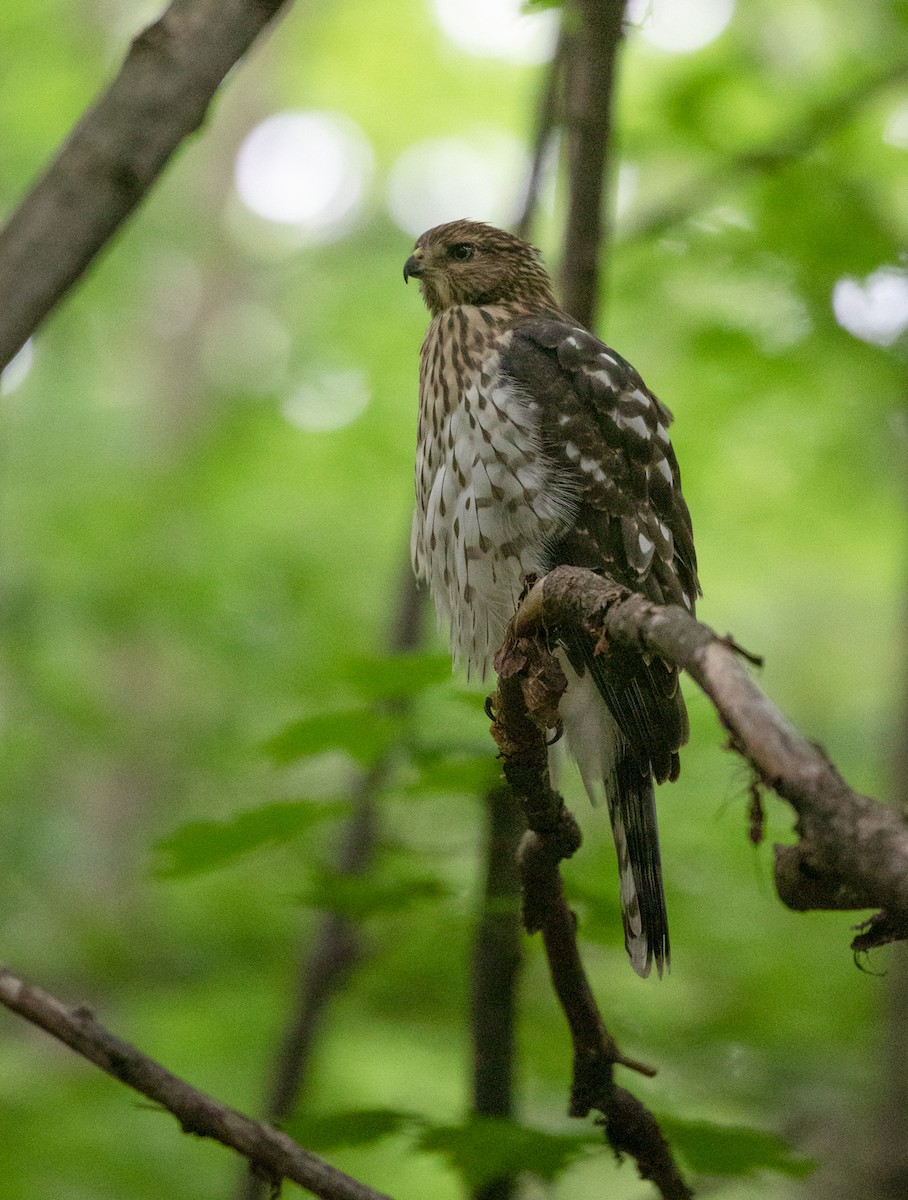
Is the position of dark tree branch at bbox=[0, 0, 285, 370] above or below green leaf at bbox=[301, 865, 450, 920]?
above

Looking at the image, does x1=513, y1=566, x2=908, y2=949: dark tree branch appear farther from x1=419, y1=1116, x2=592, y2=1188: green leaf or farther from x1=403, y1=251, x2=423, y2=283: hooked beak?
x1=403, y1=251, x2=423, y2=283: hooked beak

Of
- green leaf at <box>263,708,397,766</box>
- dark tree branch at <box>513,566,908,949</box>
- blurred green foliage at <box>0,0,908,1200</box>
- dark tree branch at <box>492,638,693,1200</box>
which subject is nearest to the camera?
dark tree branch at <box>513,566,908,949</box>

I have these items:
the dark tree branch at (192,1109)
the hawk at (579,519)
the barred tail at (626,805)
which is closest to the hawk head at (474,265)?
the hawk at (579,519)

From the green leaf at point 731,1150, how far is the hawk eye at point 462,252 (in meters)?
2.82

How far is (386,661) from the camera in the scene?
3.18 meters

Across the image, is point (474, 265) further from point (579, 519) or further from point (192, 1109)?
point (192, 1109)

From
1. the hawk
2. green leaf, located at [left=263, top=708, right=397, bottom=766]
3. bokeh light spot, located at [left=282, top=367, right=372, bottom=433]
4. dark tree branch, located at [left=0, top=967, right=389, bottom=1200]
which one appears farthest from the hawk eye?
bokeh light spot, located at [left=282, top=367, right=372, bottom=433]

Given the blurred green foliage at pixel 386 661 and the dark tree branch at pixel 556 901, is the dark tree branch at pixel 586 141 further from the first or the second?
the dark tree branch at pixel 556 901

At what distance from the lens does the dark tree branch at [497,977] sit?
306cm

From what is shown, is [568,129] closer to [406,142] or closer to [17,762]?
[17,762]

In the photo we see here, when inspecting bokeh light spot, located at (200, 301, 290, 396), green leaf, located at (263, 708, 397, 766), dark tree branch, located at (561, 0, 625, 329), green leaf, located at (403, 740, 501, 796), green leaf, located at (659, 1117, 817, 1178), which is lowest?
green leaf, located at (659, 1117, 817, 1178)

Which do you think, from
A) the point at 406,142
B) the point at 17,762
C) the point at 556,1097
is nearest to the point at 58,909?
the point at 17,762

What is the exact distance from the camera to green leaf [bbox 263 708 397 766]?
3.17 metres

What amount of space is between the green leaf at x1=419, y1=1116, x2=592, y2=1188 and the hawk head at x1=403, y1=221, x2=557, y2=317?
2675 millimetres
